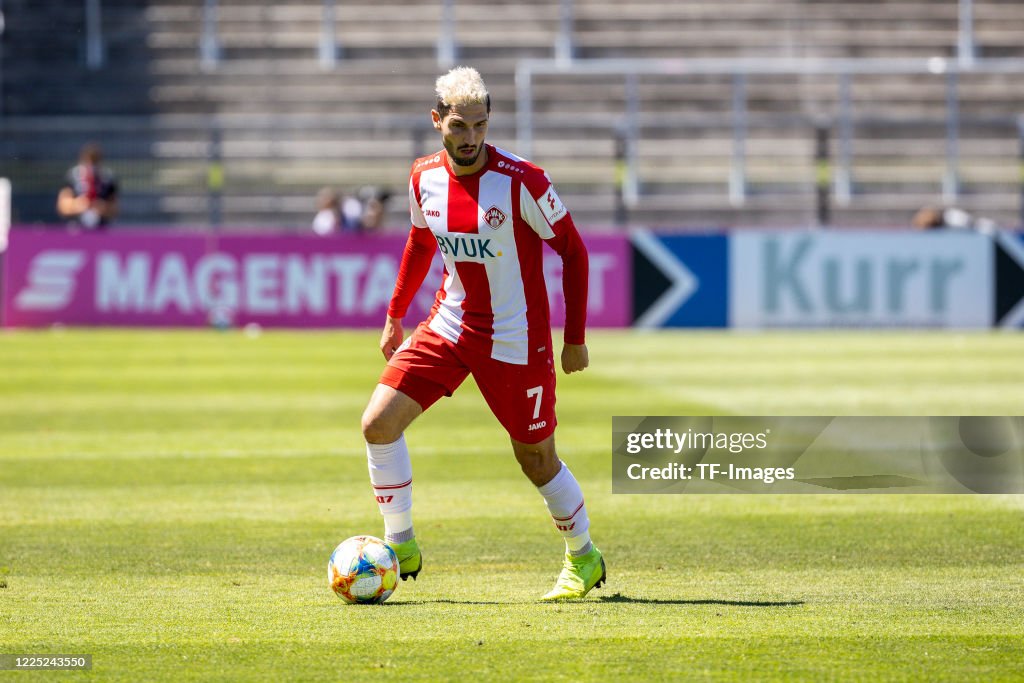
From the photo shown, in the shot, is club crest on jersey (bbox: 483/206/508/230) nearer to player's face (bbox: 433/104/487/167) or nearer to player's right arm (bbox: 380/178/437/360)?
player's face (bbox: 433/104/487/167)

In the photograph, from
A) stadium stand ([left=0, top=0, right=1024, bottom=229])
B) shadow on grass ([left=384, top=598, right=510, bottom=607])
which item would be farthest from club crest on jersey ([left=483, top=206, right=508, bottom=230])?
stadium stand ([left=0, top=0, right=1024, bottom=229])

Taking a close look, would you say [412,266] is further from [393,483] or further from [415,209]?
[393,483]

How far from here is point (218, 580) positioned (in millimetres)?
7148

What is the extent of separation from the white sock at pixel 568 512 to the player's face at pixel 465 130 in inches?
57.0

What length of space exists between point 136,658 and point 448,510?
3.75 m

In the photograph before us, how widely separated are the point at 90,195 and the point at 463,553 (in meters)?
18.1

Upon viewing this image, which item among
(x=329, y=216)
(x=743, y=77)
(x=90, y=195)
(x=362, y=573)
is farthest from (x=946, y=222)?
(x=362, y=573)

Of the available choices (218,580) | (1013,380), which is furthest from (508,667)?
(1013,380)

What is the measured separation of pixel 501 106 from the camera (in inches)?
1165

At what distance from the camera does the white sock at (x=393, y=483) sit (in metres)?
6.93

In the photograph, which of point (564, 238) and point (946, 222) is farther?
point (946, 222)

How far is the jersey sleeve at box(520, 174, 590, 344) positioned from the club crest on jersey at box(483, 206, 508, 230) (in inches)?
3.5

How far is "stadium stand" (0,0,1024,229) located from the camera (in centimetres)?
2780

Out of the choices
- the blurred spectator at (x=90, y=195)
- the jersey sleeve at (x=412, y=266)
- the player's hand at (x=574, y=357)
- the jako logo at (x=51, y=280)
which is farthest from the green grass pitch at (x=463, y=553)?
the blurred spectator at (x=90, y=195)
